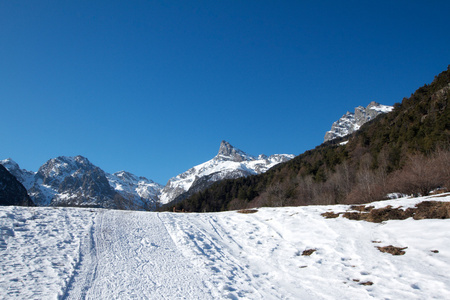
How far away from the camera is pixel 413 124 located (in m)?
42.2

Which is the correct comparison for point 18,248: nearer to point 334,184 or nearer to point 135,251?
point 135,251

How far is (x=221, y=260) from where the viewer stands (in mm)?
10547

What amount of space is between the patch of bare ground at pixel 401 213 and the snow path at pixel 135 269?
9.45 m

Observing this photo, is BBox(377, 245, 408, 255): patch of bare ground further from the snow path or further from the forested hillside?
the forested hillside

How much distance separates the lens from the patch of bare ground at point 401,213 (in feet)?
35.5

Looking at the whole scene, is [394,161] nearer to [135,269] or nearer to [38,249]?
[135,269]

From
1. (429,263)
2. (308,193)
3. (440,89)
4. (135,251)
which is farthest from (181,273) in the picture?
→ (440,89)

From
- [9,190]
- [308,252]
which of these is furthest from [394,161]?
[9,190]

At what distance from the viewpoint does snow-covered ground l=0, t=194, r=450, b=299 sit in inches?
289

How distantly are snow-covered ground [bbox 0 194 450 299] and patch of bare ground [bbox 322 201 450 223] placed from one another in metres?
0.61

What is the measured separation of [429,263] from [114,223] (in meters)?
15.8

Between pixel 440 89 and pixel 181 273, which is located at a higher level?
pixel 440 89

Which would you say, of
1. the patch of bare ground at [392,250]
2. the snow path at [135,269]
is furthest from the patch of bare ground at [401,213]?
the snow path at [135,269]

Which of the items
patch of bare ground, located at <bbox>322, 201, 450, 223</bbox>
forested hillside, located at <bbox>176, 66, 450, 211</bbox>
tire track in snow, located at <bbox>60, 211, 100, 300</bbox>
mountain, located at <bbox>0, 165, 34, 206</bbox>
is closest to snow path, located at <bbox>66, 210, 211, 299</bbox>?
tire track in snow, located at <bbox>60, 211, 100, 300</bbox>
